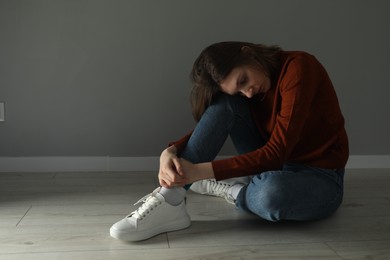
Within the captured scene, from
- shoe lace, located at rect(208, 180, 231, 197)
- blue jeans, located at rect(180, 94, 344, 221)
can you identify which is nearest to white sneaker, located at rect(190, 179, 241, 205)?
shoe lace, located at rect(208, 180, 231, 197)

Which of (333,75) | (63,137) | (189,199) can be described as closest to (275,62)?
(189,199)

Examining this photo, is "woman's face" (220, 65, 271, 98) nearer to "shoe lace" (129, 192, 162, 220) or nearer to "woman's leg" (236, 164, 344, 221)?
"woman's leg" (236, 164, 344, 221)

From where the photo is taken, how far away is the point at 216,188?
1796 millimetres

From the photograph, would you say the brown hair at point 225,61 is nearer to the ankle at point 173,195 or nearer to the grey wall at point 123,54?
the ankle at point 173,195

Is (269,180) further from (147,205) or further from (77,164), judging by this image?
(77,164)

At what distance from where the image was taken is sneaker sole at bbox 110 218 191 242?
1.30 metres

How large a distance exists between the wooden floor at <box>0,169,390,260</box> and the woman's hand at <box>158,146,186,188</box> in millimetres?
165

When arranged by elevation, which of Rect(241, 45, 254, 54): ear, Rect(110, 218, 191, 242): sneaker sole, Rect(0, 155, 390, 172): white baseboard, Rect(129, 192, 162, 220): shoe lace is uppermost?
Rect(241, 45, 254, 54): ear

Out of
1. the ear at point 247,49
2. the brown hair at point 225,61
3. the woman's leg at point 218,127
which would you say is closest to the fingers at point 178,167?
the woman's leg at point 218,127

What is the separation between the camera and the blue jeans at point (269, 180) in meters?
1.36

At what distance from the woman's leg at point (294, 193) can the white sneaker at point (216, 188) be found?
26 cm

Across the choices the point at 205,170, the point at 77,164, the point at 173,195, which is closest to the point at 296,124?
the point at 205,170

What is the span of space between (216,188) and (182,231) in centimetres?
41

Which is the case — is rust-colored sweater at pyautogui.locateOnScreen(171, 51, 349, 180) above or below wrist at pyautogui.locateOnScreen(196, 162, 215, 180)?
above
